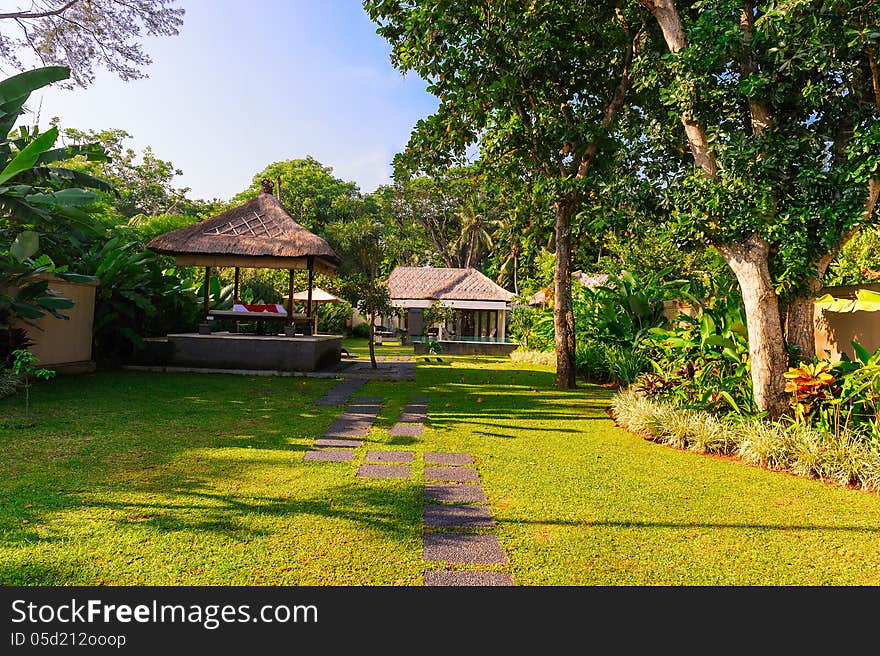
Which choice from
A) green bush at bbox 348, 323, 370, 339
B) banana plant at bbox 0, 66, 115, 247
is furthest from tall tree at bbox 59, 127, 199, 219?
banana plant at bbox 0, 66, 115, 247

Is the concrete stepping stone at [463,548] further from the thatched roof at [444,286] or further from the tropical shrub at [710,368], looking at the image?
the thatched roof at [444,286]

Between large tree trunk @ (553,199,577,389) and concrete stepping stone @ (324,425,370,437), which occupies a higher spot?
large tree trunk @ (553,199,577,389)

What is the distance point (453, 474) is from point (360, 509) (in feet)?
3.75

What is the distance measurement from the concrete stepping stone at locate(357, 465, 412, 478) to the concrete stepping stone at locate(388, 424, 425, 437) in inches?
52.7

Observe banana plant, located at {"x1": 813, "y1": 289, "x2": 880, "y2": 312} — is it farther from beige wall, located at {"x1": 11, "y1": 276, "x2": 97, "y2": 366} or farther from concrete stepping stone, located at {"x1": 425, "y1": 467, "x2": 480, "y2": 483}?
beige wall, located at {"x1": 11, "y1": 276, "x2": 97, "y2": 366}

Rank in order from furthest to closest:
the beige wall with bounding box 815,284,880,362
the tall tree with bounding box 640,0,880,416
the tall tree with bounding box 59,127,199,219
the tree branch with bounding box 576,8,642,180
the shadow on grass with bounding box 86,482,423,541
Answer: the tall tree with bounding box 59,127,199,219
the tree branch with bounding box 576,8,642,180
the beige wall with bounding box 815,284,880,362
the tall tree with bounding box 640,0,880,416
the shadow on grass with bounding box 86,482,423,541

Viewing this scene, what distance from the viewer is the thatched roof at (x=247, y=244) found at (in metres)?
12.0

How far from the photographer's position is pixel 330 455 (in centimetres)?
523

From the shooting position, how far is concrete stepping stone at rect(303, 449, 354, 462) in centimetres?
509

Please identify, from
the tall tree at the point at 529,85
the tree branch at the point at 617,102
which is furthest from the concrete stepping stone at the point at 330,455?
the tree branch at the point at 617,102

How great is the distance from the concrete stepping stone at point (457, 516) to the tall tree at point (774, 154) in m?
4.15

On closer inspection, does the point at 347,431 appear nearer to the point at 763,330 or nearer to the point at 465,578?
the point at 465,578

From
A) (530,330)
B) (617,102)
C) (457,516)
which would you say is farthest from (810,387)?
(530,330)

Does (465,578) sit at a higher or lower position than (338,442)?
lower
